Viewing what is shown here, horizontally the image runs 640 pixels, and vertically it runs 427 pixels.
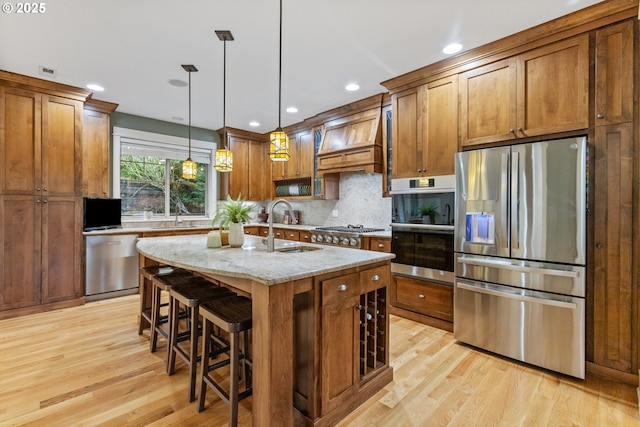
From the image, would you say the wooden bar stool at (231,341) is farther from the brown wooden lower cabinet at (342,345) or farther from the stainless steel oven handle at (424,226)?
the stainless steel oven handle at (424,226)

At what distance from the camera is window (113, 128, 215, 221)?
4750mm

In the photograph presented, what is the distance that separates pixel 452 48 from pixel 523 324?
243 cm

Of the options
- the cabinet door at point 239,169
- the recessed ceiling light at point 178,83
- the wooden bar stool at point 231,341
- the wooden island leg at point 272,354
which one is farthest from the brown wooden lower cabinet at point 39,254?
the wooden island leg at point 272,354

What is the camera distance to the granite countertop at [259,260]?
5.08ft

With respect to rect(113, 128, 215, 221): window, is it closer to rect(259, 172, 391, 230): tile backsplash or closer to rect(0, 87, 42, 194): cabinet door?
rect(0, 87, 42, 194): cabinet door

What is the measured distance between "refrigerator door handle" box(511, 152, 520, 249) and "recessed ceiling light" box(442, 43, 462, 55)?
43.0 inches

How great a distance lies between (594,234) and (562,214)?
0.27 meters

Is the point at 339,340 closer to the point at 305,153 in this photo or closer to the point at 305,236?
the point at 305,236

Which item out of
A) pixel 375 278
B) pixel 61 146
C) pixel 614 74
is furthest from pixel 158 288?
pixel 614 74

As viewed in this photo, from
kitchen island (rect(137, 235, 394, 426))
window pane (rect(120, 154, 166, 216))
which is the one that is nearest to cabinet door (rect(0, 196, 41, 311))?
window pane (rect(120, 154, 166, 216))

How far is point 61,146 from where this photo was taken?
370cm

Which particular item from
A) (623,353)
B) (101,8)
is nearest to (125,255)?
(101,8)

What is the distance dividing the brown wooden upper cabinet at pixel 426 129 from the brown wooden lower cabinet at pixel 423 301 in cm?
114

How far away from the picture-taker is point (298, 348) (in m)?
1.76
